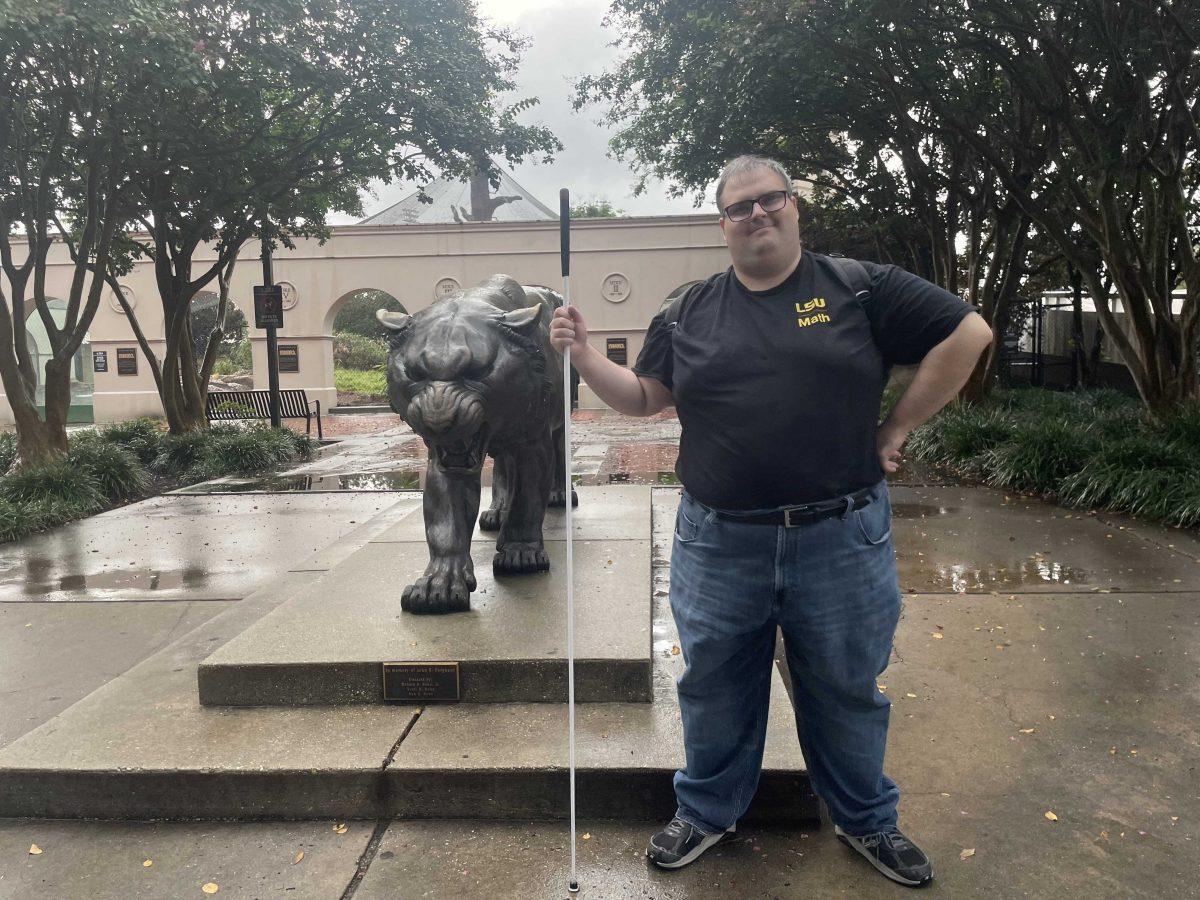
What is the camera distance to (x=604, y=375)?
2604 millimetres

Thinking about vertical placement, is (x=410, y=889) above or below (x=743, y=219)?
below

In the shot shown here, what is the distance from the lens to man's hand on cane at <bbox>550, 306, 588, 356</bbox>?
8.20 ft

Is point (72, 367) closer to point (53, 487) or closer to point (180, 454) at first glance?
point (180, 454)

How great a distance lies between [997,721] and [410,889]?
2393 millimetres

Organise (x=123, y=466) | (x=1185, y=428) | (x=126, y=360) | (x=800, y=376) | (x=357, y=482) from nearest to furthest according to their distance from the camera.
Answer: (x=800, y=376)
(x=1185, y=428)
(x=123, y=466)
(x=357, y=482)
(x=126, y=360)

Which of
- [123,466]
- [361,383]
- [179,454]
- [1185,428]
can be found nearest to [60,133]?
[123,466]

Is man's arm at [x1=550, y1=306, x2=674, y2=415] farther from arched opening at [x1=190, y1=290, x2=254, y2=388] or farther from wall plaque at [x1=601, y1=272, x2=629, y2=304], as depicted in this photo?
arched opening at [x1=190, y1=290, x2=254, y2=388]

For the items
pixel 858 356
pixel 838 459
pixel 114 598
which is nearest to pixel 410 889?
pixel 838 459

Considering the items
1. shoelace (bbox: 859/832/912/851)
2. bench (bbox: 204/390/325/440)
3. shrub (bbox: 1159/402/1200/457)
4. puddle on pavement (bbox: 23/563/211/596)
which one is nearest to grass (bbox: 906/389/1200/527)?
shrub (bbox: 1159/402/1200/457)

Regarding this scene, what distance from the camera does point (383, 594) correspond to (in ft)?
13.9

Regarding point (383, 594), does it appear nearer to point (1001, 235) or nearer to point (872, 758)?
point (872, 758)

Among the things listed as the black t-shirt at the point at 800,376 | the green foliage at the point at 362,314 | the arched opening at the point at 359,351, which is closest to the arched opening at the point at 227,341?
the arched opening at the point at 359,351

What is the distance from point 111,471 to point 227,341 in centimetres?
3041

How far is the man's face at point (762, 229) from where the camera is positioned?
2.30 m
